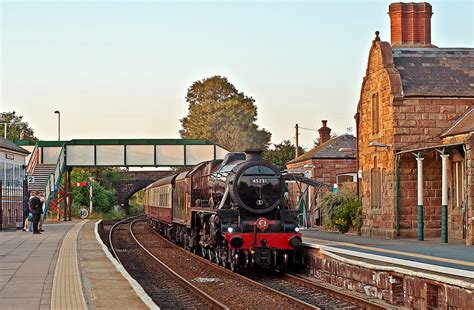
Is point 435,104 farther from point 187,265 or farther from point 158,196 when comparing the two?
point 158,196

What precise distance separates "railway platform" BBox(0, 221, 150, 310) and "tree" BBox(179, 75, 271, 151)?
49.3 meters

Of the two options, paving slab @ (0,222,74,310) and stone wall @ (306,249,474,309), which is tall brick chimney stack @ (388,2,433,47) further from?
stone wall @ (306,249,474,309)

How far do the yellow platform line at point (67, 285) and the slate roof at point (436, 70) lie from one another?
12292mm

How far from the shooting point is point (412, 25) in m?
29.8

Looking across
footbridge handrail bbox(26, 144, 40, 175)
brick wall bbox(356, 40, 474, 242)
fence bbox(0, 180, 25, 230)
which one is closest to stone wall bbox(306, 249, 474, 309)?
brick wall bbox(356, 40, 474, 242)

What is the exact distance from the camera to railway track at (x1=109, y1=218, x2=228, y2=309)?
45.5ft

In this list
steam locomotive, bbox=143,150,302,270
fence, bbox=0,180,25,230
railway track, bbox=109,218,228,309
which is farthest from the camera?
fence, bbox=0,180,25,230

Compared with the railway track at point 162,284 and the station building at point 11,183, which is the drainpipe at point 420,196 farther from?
the station building at point 11,183

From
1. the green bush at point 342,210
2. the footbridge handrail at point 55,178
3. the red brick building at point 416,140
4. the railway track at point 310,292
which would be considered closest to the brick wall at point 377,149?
the red brick building at point 416,140

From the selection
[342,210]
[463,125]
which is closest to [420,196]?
[463,125]

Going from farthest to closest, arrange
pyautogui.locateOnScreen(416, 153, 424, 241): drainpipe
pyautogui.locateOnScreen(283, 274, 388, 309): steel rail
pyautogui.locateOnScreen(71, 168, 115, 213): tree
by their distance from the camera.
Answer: pyautogui.locateOnScreen(71, 168, 115, 213): tree → pyautogui.locateOnScreen(416, 153, 424, 241): drainpipe → pyautogui.locateOnScreen(283, 274, 388, 309): steel rail

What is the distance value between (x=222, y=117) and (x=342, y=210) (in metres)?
45.9

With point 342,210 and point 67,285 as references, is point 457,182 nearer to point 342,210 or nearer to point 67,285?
point 342,210

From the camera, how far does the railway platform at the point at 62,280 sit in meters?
11.5
